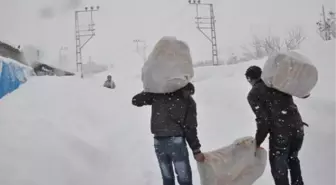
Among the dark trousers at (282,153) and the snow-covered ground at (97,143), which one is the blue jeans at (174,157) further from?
the snow-covered ground at (97,143)

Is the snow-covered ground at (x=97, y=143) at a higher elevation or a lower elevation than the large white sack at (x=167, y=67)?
lower

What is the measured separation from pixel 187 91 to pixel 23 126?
9.08 ft

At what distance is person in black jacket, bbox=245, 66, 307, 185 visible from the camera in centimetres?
299

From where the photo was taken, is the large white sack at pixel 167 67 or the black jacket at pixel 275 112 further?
the black jacket at pixel 275 112

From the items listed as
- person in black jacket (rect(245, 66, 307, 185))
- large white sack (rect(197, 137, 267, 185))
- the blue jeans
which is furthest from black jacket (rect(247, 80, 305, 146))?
the blue jeans

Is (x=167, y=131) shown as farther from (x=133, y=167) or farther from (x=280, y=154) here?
(x=133, y=167)

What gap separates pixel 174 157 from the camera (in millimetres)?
2867

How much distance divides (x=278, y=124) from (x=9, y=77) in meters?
11.4

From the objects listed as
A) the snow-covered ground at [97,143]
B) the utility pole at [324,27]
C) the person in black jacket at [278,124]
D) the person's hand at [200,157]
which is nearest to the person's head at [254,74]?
the person in black jacket at [278,124]

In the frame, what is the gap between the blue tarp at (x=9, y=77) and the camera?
37.9 feet

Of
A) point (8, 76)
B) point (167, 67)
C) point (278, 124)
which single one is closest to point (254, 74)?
point (278, 124)

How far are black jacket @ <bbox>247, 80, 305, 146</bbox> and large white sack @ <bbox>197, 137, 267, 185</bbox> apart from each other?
0.21m

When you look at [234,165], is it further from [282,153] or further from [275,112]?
[275,112]

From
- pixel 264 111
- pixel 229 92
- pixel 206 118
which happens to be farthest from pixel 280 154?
pixel 229 92
